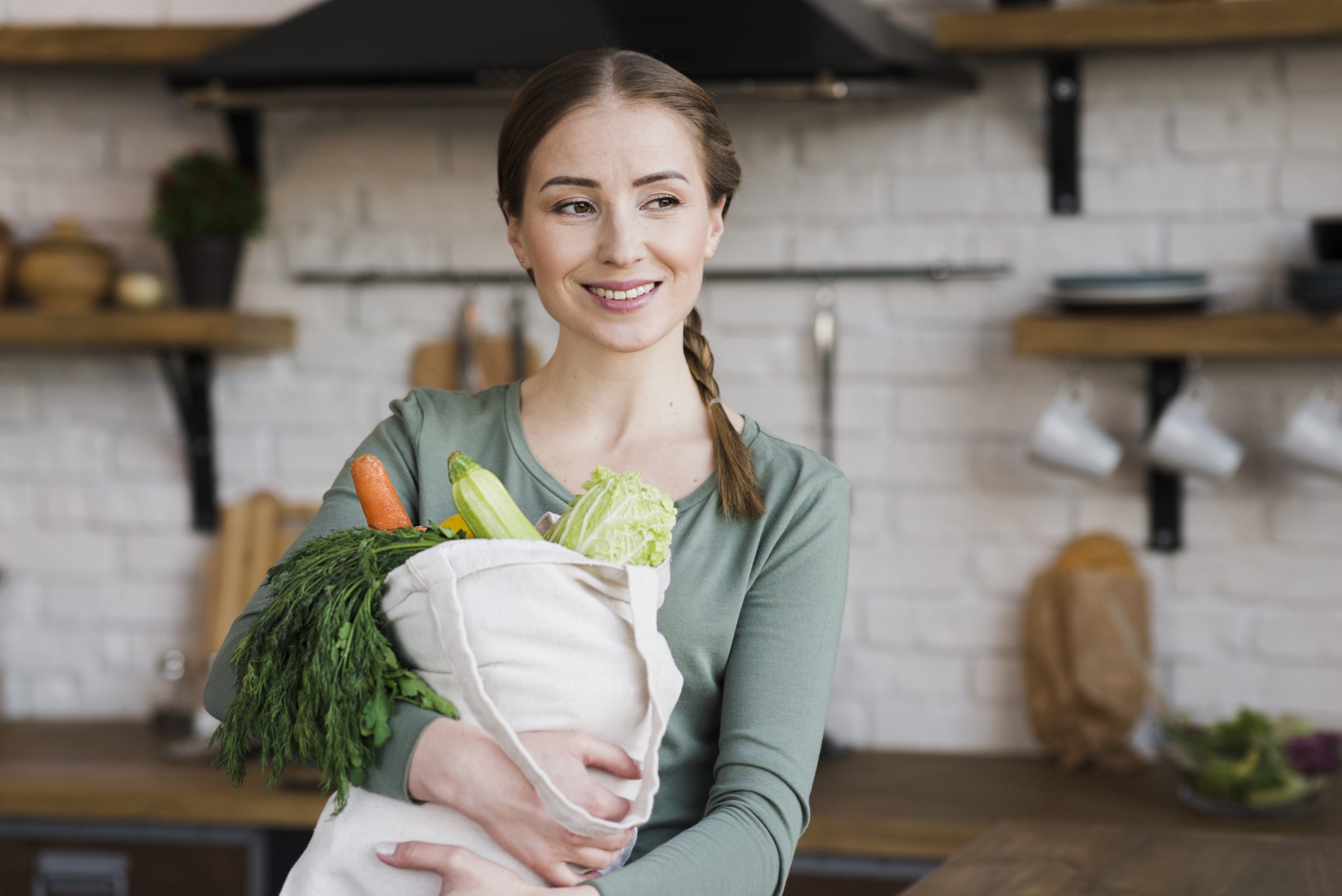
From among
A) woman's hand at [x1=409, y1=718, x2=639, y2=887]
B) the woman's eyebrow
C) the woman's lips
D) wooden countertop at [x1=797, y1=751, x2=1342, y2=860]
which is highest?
the woman's eyebrow

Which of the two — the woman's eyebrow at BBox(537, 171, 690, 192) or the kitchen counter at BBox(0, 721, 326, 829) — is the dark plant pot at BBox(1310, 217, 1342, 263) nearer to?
the woman's eyebrow at BBox(537, 171, 690, 192)

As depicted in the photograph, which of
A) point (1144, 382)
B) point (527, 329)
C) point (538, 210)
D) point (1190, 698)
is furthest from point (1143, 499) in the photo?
point (538, 210)

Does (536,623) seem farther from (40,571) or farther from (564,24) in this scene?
(40,571)

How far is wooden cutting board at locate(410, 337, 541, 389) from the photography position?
2.53 m

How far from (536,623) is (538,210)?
1.30 ft

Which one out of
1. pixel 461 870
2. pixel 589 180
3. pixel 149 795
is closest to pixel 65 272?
pixel 149 795

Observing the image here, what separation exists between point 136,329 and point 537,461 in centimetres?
157

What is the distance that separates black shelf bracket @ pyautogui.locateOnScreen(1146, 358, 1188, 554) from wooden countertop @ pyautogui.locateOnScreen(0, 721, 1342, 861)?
1.33ft

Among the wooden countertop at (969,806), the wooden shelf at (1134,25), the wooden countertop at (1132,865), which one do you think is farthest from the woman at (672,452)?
the wooden shelf at (1134,25)

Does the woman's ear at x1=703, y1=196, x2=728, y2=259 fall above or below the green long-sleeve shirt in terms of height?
above

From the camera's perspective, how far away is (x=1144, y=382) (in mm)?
2338

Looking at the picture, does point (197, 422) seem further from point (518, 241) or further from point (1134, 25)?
point (1134, 25)

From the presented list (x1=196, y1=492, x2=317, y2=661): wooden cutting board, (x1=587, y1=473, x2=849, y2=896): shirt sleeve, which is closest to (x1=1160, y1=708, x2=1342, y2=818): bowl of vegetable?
(x1=587, y1=473, x2=849, y2=896): shirt sleeve

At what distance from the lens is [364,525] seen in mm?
1088
